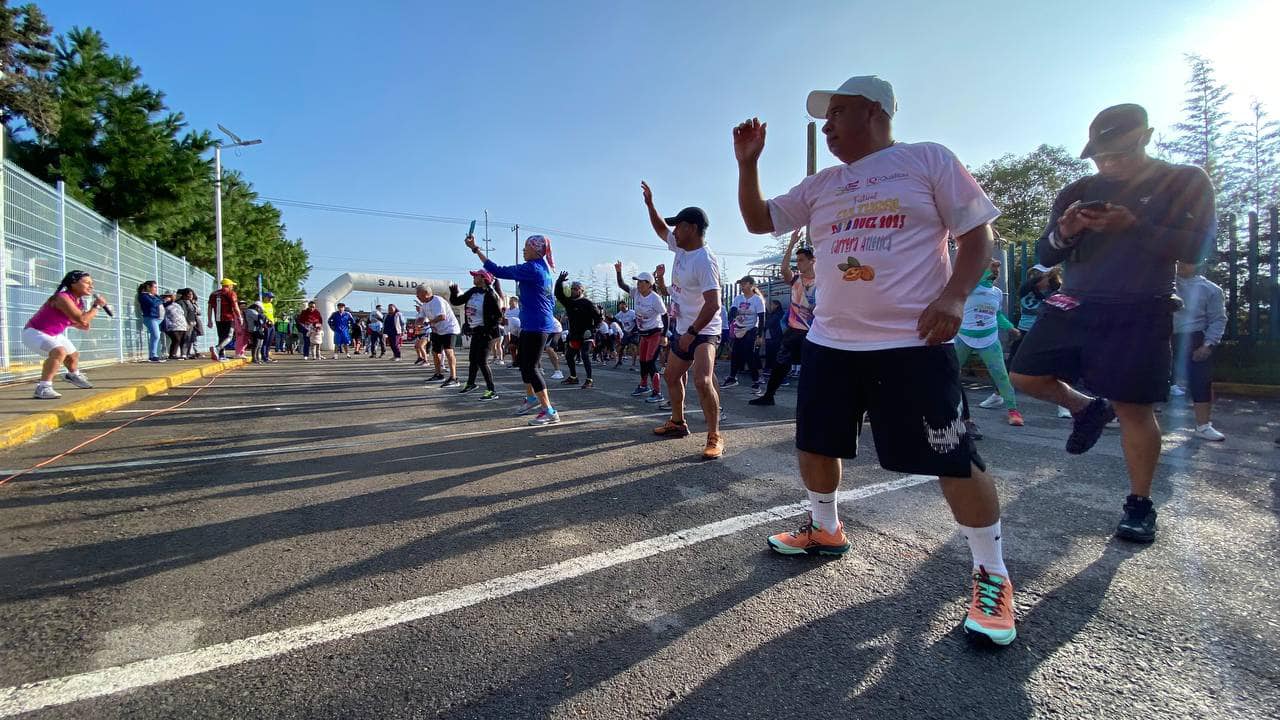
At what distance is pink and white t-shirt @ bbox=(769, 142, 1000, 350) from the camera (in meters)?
1.97

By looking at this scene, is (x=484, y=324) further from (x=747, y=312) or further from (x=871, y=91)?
(x=871, y=91)

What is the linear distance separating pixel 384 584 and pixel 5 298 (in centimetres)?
966

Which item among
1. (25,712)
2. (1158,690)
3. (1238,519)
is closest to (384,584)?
(25,712)

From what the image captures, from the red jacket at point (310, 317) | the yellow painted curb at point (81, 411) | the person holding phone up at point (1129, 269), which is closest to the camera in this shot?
the person holding phone up at point (1129, 269)

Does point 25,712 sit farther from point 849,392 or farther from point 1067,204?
point 1067,204

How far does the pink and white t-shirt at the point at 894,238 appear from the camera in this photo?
1.97 m

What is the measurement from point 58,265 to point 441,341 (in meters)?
6.21

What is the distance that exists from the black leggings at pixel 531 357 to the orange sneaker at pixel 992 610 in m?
4.47

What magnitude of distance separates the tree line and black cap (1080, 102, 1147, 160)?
22208mm

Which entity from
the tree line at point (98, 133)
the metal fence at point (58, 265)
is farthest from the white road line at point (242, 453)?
the tree line at point (98, 133)

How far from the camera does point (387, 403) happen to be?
761 cm

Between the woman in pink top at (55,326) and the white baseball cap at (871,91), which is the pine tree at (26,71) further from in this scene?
the white baseball cap at (871,91)

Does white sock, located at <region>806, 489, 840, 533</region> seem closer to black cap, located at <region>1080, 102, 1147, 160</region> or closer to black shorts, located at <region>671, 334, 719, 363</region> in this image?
black cap, located at <region>1080, 102, 1147, 160</region>

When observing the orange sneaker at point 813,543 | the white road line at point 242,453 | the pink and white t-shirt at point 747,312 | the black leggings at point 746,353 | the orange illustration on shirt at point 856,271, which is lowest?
the white road line at point 242,453
